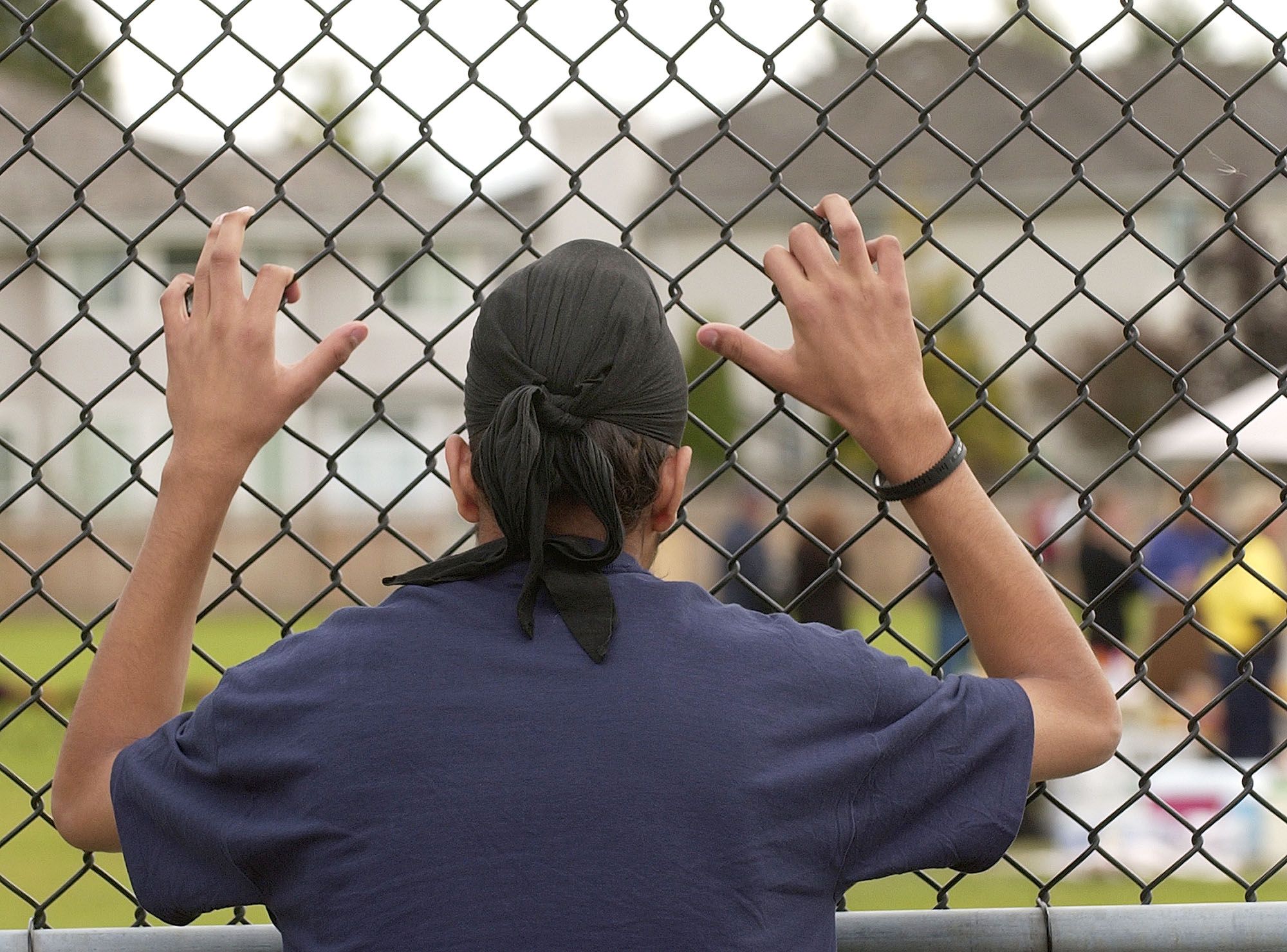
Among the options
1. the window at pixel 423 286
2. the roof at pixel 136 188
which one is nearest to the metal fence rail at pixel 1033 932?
the window at pixel 423 286

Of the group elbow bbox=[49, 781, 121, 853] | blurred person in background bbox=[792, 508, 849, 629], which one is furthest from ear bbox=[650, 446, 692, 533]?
blurred person in background bbox=[792, 508, 849, 629]

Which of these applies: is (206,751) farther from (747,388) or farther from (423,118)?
(747,388)

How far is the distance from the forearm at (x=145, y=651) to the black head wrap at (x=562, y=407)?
0.30 metres

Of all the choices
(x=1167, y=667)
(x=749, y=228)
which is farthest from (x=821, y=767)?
(x=749, y=228)

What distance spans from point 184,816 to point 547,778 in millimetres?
410

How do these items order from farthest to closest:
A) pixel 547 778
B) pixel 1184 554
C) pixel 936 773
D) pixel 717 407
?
1. pixel 717 407
2. pixel 1184 554
3. pixel 936 773
4. pixel 547 778

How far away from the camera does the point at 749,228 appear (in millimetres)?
26484

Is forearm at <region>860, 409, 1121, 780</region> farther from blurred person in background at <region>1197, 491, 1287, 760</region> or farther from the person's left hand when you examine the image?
blurred person in background at <region>1197, 491, 1287, 760</region>

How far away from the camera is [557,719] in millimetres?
1302

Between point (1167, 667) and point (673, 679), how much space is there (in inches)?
355

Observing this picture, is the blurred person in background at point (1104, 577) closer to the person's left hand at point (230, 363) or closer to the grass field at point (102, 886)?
the grass field at point (102, 886)

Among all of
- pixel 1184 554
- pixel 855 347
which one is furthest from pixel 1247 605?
pixel 855 347

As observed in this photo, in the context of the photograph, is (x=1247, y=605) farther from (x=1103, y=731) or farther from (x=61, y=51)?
(x=61, y=51)

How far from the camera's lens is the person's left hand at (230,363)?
62.6 inches
